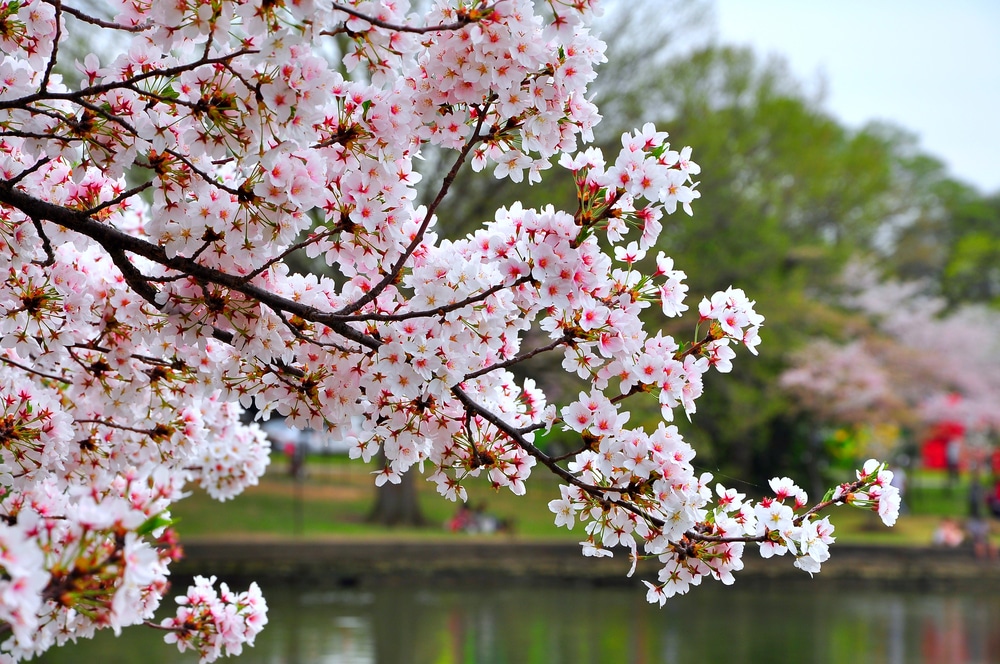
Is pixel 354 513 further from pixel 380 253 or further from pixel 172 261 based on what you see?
pixel 172 261

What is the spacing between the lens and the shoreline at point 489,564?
1266 cm

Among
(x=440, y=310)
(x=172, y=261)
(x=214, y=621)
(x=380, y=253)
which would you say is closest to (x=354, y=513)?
(x=214, y=621)

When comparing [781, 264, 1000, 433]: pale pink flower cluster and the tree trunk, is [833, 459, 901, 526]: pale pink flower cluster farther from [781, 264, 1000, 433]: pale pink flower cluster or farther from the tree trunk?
[781, 264, 1000, 433]: pale pink flower cluster

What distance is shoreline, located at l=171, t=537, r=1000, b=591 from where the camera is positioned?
498 inches

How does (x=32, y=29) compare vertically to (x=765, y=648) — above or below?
above

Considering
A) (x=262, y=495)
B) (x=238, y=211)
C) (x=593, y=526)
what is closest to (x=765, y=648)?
(x=593, y=526)

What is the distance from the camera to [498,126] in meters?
2.40

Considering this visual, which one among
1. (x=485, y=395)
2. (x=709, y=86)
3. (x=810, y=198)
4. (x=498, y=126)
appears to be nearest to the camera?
(x=498, y=126)

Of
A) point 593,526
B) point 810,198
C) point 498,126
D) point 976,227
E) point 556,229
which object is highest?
point 976,227

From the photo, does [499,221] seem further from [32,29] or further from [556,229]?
[32,29]

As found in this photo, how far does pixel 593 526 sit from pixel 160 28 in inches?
57.0

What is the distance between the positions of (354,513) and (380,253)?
15.6 metres

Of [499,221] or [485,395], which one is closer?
[499,221]

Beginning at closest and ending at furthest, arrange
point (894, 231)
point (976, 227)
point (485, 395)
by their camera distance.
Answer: point (485, 395)
point (894, 231)
point (976, 227)
